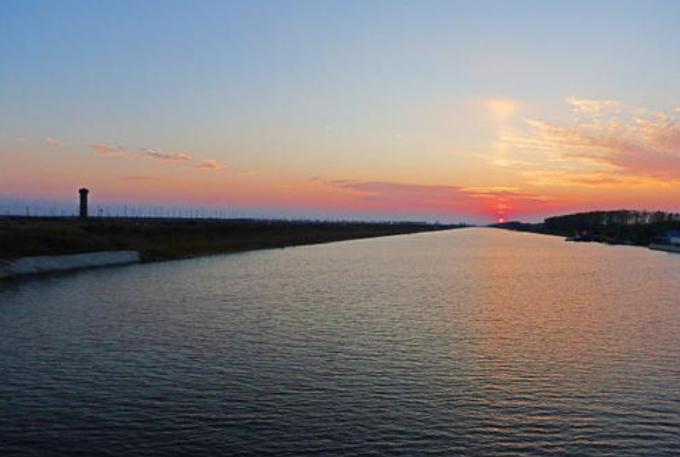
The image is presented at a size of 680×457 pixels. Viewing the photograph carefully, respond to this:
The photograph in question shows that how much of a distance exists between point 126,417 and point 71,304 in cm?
2124

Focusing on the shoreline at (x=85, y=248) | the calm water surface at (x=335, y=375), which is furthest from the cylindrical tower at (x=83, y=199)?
the calm water surface at (x=335, y=375)

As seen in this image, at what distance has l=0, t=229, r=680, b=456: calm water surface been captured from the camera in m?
13.5

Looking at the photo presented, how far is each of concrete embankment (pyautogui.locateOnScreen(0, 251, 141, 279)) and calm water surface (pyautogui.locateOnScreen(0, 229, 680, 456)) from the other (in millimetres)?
13651

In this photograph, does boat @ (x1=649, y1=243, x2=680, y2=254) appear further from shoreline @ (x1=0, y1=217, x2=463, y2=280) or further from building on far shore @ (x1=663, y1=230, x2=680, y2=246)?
shoreline @ (x1=0, y1=217, x2=463, y2=280)

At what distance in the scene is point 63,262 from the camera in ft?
190

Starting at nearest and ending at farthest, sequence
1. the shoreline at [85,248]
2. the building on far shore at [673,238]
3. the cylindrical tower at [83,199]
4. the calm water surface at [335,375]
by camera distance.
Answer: the calm water surface at [335,375] < the shoreline at [85,248] < the building on far shore at [673,238] < the cylindrical tower at [83,199]

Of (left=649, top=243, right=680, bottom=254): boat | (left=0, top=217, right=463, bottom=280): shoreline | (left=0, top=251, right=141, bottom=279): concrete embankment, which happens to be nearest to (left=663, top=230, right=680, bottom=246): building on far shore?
(left=649, top=243, right=680, bottom=254): boat

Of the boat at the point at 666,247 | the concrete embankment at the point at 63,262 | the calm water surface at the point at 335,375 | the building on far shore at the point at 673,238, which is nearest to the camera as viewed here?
the calm water surface at the point at 335,375

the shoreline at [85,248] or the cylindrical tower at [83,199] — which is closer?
the shoreline at [85,248]

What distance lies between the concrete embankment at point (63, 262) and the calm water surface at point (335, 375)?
13.7 metres

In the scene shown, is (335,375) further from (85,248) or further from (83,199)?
(83,199)

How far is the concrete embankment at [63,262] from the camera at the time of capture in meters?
50.1

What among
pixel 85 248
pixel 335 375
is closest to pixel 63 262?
pixel 85 248

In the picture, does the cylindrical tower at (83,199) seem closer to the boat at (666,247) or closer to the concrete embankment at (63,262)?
the concrete embankment at (63,262)
